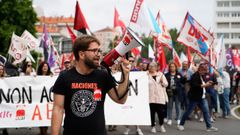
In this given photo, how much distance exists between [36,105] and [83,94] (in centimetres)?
572

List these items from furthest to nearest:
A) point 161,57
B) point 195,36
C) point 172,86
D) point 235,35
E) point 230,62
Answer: point 235,35, point 230,62, point 161,57, point 195,36, point 172,86

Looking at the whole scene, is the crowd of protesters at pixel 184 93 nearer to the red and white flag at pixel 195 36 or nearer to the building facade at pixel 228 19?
the red and white flag at pixel 195 36

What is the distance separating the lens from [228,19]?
107 m

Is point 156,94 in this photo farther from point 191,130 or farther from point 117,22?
point 117,22

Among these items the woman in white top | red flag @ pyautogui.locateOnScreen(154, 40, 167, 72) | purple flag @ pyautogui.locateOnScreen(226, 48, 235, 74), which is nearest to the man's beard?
the woman in white top

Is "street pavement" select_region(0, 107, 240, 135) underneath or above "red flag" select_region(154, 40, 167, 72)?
underneath

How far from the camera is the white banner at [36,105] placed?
8.97m

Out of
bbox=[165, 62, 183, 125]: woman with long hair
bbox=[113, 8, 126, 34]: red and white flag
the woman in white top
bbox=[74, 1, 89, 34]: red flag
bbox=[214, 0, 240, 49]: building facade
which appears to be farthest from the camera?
bbox=[214, 0, 240, 49]: building facade

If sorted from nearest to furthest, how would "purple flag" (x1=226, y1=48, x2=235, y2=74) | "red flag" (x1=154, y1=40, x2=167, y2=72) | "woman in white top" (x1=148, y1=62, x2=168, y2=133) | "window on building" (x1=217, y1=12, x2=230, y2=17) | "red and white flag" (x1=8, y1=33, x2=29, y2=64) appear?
1. "woman in white top" (x1=148, y1=62, x2=168, y2=133)
2. "red and white flag" (x1=8, y1=33, x2=29, y2=64)
3. "red flag" (x1=154, y1=40, x2=167, y2=72)
4. "purple flag" (x1=226, y1=48, x2=235, y2=74)
5. "window on building" (x1=217, y1=12, x2=230, y2=17)

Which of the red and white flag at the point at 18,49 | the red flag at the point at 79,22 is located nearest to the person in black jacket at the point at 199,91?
the red flag at the point at 79,22

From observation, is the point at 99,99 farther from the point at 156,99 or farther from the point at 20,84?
the point at 156,99

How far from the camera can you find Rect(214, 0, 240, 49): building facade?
349 feet

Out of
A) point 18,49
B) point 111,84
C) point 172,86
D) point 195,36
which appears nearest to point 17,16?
point 18,49

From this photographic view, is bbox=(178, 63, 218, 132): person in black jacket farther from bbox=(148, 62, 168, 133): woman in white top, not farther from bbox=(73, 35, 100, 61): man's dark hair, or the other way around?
bbox=(73, 35, 100, 61): man's dark hair
